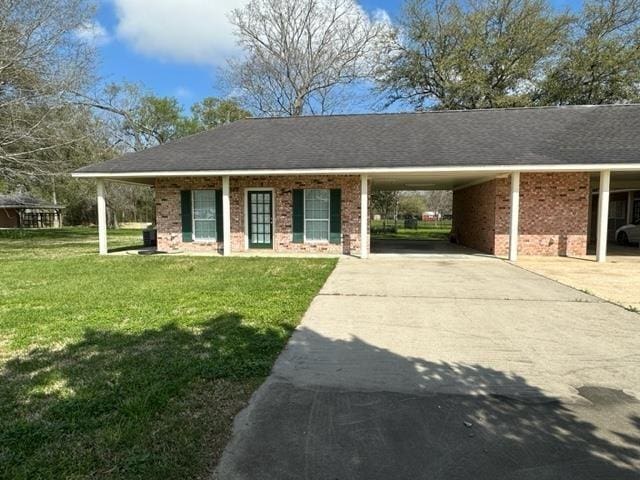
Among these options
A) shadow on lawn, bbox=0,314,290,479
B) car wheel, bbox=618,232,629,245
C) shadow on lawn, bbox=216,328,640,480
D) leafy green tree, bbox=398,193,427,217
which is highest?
leafy green tree, bbox=398,193,427,217

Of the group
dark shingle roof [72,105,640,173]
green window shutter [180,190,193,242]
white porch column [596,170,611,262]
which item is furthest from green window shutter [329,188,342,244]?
white porch column [596,170,611,262]

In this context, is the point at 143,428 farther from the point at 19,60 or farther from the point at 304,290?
the point at 19,60

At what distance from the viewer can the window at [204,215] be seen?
14.0m

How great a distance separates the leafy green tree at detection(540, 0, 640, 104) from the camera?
21641mm

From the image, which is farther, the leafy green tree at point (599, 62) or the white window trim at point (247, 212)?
the leafy green tree at point (599, 62)

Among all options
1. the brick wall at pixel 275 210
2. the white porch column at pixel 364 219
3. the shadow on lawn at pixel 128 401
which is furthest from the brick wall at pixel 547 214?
the shadow on lawn at pixel 128 401

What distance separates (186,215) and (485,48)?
18.9 metres

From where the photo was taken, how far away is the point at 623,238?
56.5 ft

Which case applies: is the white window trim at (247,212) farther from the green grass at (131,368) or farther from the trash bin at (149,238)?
the green grass at (131,368)

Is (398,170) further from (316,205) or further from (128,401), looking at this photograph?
(128,401)

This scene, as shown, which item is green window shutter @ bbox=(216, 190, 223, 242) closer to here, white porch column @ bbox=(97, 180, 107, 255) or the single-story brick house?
the single-story brick house

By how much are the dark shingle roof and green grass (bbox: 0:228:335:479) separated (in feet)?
18.5

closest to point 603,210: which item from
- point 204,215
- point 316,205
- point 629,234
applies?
point 629,234

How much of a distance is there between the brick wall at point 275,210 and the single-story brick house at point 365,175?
0.03 meters
